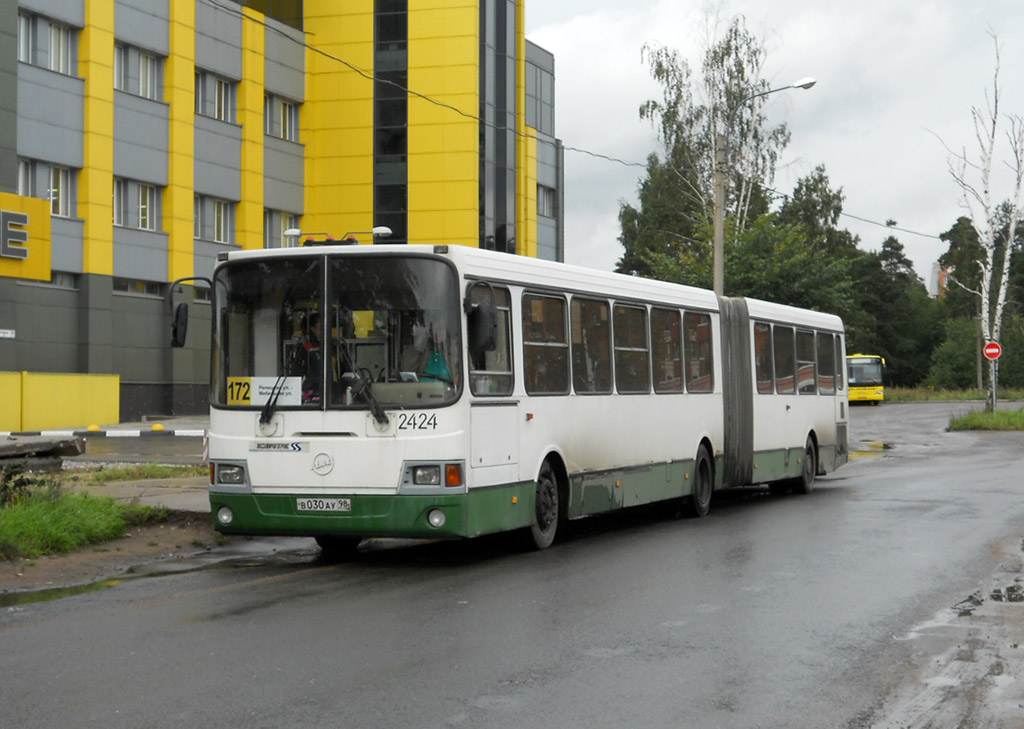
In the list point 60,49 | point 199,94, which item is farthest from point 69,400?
point 199,94

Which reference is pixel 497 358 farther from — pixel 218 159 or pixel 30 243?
pixel 218 159

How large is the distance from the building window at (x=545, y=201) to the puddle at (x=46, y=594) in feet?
160

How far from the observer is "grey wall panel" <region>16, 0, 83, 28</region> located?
39.5 meters

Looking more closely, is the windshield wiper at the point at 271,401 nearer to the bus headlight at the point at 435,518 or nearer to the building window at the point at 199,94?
the bus headlight at the point at 435,518

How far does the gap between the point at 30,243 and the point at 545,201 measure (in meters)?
26.2

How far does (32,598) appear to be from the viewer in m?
10.2

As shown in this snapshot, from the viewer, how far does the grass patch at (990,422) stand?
144 feet

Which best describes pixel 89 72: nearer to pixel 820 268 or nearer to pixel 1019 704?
pixel 820 268

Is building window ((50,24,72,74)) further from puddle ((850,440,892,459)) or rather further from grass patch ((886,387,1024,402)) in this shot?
grass patch ((886,387,1024,402))

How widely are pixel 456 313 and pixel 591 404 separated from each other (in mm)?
2973

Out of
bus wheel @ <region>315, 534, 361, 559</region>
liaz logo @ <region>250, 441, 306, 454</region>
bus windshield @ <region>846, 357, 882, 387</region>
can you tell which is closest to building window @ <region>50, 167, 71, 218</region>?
bus wheel @ <region>315, 534, 361, 559</region>

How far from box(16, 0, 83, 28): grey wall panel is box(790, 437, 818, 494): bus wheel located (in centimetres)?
2727

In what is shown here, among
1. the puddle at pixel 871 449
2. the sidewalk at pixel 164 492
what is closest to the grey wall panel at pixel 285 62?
the puddle at pixel 871 449

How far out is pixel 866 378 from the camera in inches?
3100
